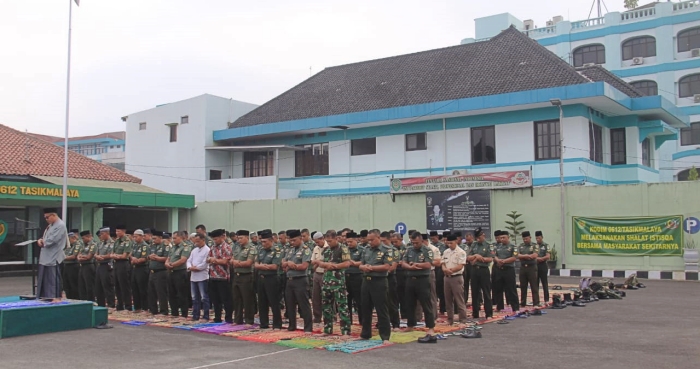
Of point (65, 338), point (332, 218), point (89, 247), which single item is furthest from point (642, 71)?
point (65, 338)

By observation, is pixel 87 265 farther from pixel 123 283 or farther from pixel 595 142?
pixel 595 142

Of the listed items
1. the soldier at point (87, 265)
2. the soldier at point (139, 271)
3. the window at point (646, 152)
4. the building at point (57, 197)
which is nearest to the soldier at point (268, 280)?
the soldier at point (139, 271)

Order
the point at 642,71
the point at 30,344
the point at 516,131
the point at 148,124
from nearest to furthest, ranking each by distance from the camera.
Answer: the point at 30,344 < the point at 516,131 < the point at 148,124 < the point at 642,71

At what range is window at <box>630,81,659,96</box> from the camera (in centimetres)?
3959

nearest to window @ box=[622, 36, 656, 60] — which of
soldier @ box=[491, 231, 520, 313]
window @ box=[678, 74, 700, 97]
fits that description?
window @ box=[678, 74, 700, 97]

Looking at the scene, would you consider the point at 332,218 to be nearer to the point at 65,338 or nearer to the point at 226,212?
the point at 226,212

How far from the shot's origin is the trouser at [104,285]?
45.2 feet

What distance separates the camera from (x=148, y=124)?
36.4m

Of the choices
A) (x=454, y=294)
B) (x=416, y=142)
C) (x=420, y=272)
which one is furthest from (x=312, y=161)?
(x=420, y=272)

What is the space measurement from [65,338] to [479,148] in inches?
802

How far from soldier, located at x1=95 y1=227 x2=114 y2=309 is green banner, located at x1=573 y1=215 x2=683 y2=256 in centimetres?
1432

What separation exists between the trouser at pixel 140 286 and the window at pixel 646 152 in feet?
76.7

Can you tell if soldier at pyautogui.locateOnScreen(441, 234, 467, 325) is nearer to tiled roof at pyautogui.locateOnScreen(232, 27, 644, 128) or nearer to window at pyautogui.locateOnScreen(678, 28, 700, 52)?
tiled roof at pyautogui.locateOnScreen(232, 27, 644, 128)

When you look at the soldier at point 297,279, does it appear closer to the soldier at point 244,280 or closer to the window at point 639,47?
the soldier at point 244,280
